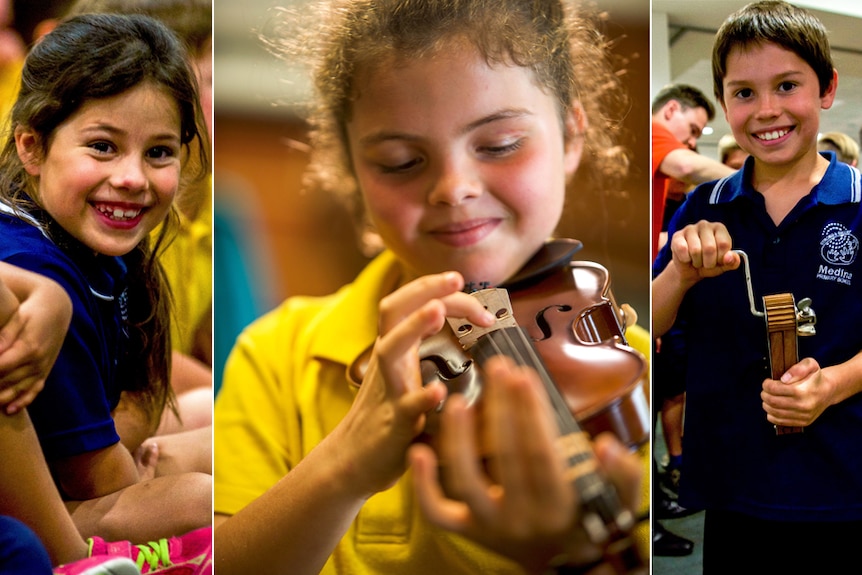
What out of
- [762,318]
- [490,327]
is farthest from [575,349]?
[762,318]

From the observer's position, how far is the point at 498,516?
118 cm

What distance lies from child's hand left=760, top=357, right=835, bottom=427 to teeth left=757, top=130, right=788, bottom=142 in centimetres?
50

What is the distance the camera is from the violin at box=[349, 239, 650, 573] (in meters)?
1.18

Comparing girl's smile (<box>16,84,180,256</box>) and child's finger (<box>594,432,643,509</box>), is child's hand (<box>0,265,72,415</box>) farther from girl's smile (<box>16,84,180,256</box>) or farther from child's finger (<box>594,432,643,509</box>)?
child's finger (<box>594,432,643,509</box>)

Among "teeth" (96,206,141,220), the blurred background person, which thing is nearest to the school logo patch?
the blurred background person

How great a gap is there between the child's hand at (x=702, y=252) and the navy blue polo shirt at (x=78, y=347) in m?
1.24

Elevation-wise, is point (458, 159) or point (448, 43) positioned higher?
point (448, 43)

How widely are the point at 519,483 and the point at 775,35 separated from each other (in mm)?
1181

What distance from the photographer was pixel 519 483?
1168mm

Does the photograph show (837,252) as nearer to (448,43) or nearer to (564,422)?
(564,422)

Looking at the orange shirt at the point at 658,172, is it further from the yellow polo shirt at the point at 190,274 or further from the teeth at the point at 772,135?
the yellow polo shirt at the point at 190,274

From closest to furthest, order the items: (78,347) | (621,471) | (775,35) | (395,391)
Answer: (621,471), (395,391), (78,347), (775,35)

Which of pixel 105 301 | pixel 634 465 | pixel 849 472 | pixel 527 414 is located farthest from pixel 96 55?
pixel 849 472

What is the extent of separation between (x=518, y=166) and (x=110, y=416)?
1.02 metres
